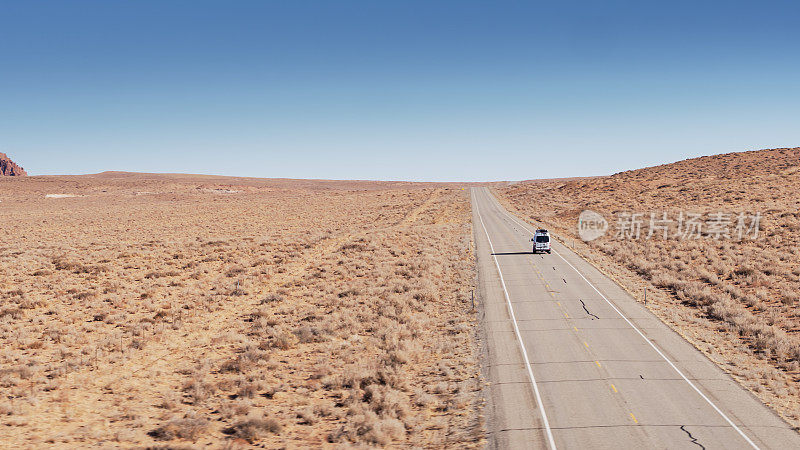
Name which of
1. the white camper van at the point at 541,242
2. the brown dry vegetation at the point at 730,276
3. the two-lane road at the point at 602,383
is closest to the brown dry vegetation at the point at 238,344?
the two-lane road at the point at 602,383

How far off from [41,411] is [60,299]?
545 inches

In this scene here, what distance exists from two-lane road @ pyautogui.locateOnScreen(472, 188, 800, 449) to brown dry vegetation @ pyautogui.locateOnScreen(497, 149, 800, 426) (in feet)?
4.73

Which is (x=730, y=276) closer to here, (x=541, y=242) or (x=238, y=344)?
(x=541, y=242)

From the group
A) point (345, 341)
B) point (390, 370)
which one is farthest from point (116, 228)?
point (390, 370)

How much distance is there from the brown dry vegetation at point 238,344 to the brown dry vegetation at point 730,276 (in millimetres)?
10794

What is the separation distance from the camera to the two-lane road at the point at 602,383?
12524 mm

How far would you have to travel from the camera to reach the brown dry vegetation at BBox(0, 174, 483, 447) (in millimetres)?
12891

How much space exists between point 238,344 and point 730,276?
105 feet

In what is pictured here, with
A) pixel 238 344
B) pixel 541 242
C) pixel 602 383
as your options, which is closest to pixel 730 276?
pixel 541 242

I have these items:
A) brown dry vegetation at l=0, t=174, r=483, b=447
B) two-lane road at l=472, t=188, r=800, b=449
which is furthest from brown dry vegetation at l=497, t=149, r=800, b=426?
brown dry vegetation at l=0, t=174, r=483, b=447

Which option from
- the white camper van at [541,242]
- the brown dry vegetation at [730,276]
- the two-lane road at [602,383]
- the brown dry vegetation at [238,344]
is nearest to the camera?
the two-lane road at [602,383]

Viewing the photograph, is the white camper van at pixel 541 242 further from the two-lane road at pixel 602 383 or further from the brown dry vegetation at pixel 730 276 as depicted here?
the two-lane road at pixel 602 383

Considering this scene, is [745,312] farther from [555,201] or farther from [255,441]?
[555,201]

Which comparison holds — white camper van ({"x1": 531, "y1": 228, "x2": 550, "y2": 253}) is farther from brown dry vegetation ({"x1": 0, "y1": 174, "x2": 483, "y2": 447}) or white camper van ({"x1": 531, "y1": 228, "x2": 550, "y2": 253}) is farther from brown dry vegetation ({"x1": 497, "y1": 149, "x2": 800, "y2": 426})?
brown dry vegetation ({"x1": 0, "y1": 174, "x2": 483, "y2": 447})
